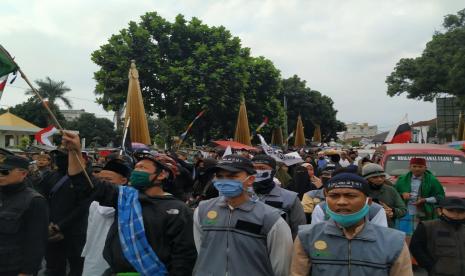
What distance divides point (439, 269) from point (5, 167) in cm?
409

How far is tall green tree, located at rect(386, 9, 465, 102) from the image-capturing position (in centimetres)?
2542

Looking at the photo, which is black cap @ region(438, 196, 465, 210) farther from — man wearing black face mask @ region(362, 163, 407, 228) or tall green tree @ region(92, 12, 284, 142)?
tall green tree @ region(92, 12, 284, 142)

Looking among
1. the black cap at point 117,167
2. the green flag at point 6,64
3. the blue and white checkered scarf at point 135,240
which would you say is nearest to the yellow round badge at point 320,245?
the blue and white checkered scarf at point 135,240

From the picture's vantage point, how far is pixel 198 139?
31.2 meters

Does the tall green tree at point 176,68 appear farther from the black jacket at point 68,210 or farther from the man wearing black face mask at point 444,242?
the man wearing black face mask at point 444,242

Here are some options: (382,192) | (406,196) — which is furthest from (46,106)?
(406,196)

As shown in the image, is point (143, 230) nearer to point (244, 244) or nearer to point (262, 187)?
point (244, 244)

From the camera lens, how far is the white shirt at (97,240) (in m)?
4.15

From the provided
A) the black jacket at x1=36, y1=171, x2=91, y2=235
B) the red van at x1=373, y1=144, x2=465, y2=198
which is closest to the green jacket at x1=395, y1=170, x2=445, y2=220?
the red van at x1=373, y1=144, x2=465, y2=198

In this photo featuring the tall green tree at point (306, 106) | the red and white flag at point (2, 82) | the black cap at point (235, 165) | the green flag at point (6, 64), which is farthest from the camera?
the tall green tree at point (306, 106)

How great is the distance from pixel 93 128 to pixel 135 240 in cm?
6211

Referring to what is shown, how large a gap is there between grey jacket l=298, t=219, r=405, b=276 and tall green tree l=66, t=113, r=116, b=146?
58499 mm

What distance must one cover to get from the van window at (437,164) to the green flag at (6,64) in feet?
23.4

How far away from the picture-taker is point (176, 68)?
24656 mm
